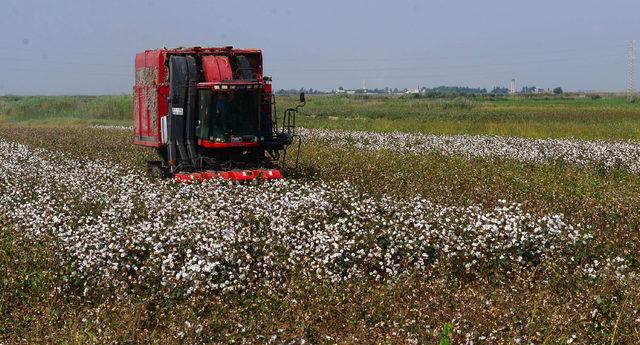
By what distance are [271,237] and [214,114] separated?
645cm

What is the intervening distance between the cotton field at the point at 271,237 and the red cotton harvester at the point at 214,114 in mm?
3529

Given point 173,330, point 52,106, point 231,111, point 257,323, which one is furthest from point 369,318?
point 52,106

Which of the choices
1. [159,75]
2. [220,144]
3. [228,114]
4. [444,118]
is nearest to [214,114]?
[228,114]

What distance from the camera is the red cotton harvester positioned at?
17.0 m

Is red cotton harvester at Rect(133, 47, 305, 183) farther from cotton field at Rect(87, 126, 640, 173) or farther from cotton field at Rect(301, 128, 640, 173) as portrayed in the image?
cotton field at Rect(301, 128, 640, 173)

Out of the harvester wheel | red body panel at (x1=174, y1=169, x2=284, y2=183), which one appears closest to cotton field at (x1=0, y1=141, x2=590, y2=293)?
red body panel at (x1=174, y1=169, x2=284, y2=183)

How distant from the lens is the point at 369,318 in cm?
829

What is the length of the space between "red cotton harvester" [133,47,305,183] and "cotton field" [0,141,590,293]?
3529mm

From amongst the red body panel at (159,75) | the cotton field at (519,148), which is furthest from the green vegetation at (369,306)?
the cotton field at (519,148)

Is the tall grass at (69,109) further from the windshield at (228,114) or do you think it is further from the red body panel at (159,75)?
the windshield at (228,114)

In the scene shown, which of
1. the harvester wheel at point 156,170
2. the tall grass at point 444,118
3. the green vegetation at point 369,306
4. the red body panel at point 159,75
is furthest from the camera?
the tall grass at point 444,118

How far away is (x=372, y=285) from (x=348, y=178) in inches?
328

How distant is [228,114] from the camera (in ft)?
56.1

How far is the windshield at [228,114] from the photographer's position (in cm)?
1702
